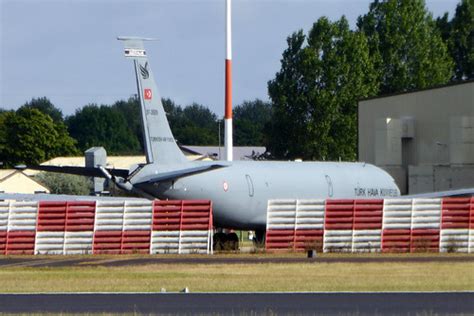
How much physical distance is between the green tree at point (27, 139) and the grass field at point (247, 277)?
96.4 meters

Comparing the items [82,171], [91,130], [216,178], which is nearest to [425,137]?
[216,178]

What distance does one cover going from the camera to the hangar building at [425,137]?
5903 cm

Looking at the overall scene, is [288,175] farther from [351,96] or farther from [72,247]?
[351,96]

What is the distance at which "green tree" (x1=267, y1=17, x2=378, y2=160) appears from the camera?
3969 inches

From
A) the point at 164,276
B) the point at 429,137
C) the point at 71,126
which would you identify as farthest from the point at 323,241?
the point at 71,126

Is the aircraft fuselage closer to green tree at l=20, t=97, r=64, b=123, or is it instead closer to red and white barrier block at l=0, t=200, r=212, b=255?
red and white barrier block at l=0, t=200, r=212, b=255

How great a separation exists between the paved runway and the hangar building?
34900 mm

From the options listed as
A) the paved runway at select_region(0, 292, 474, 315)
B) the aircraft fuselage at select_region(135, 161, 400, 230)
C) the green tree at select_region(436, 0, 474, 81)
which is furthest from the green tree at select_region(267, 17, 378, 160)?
the paved runway at select_region(0, 292, 474, 315)

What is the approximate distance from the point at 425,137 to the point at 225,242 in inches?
807

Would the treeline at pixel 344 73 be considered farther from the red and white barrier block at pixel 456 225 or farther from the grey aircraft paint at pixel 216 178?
the red and white barrier block at pixel 456 225

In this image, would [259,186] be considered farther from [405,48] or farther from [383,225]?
[405,48]

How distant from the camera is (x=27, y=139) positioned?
128750 millimetres

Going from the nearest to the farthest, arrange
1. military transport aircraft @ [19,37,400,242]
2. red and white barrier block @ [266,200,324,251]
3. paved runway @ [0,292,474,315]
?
1. paved runway @ [0,292,474,315]
2. red and white barrier block @ [266,200,324,251]
3. military transport aircraft @ [19,37,400,242]

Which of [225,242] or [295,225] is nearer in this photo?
[295,225]
